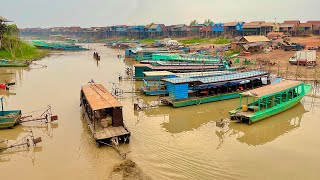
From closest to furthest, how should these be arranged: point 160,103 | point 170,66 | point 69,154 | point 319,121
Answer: point 69,154 < point 319,121 < point 160,103 < point 170,66

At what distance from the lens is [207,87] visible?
21.2 m

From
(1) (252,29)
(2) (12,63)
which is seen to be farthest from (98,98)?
(1) (252,29)

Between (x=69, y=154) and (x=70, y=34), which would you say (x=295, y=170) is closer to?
(x=69, y=154)

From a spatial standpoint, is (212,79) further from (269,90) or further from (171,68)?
(171,68)

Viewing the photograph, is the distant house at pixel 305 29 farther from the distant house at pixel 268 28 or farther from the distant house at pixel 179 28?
the distant house at pixel 179 28

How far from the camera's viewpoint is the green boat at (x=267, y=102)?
16.8m

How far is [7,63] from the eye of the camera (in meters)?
40.5

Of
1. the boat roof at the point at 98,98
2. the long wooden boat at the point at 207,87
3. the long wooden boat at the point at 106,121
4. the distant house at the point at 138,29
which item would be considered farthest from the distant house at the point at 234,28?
the long wooden boat at the point at 106,121

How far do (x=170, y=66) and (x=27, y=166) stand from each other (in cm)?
2171

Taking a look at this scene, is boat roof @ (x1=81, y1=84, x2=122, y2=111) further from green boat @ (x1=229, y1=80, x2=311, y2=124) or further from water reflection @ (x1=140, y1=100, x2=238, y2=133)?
green boat @ (x1=229, y1=80, x2=311, y2=124)

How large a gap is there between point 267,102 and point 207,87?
4641 millimetres

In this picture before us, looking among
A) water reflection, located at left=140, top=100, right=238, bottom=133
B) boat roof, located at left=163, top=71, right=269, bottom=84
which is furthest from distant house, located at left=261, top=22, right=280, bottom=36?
water reflection, located at left=140, top=100, right=238, bottom=133

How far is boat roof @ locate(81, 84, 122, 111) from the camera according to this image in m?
14.3

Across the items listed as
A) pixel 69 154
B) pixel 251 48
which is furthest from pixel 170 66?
pixel 69 154
